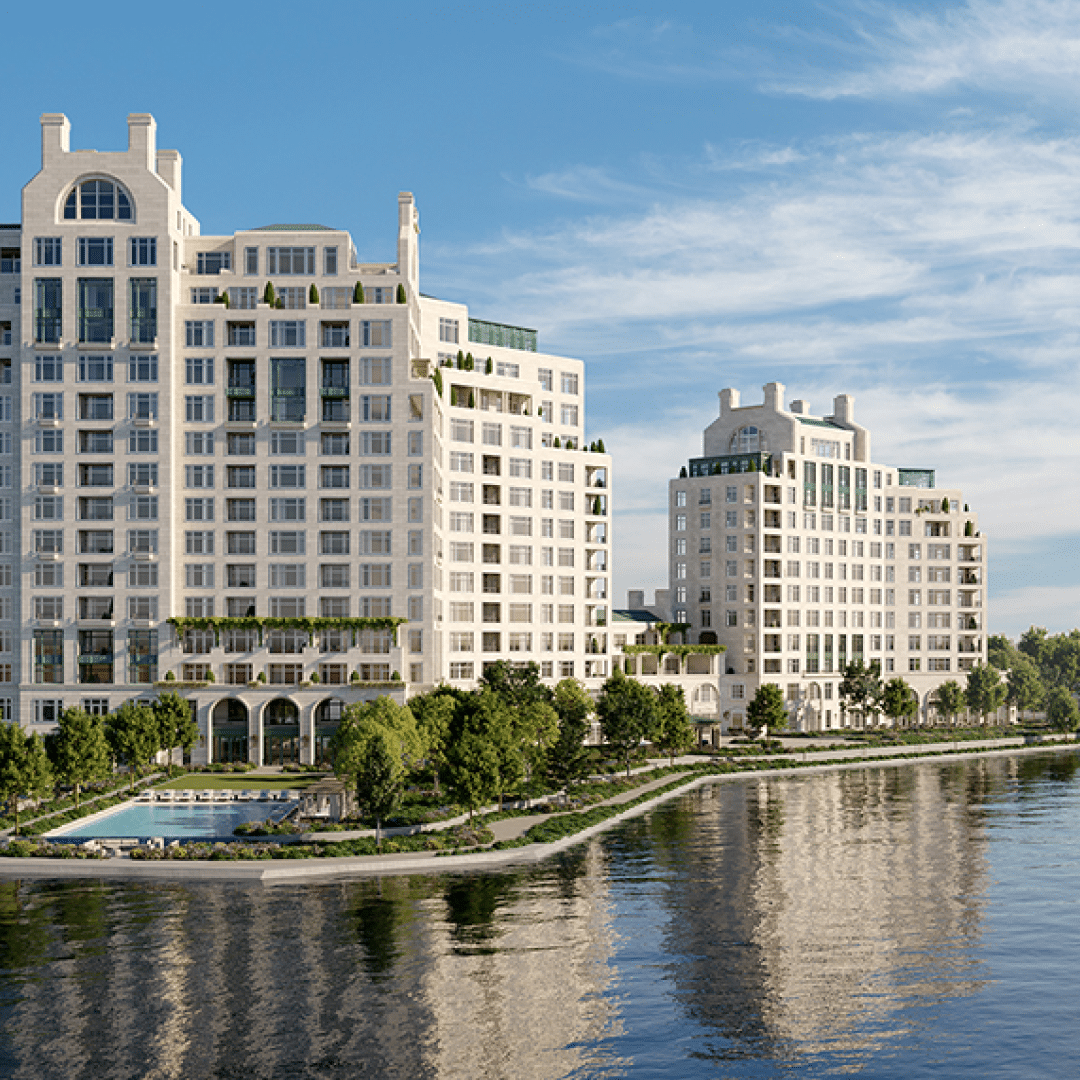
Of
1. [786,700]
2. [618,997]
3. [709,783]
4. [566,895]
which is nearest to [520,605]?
[709,783]

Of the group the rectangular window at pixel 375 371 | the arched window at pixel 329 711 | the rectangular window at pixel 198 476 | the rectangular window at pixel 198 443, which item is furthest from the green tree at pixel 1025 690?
the rectangular window at pixel 198 443

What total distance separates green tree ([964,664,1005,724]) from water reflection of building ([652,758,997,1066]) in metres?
82.1

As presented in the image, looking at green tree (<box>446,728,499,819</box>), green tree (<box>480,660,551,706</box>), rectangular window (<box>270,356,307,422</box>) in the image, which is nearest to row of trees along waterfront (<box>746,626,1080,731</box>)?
green tree (<box>480,660,551,706</box>)

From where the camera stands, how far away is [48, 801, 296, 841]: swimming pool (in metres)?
78.2

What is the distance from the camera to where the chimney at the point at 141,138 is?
389ft

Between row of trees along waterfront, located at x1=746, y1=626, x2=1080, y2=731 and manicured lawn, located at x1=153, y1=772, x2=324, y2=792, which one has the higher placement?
row of trees along waterfront, located at x1=746, y1=626, x2=1080, y2=731

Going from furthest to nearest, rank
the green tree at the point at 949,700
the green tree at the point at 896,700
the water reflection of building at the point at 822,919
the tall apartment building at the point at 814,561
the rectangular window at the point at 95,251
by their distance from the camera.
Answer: the green tree at the point at 949,700
the tall apartment building at the point at 814,561
the green tree at the point at 896,700
the rectangular window at the point at 95,251
the water reflection of building at the point at 822,919

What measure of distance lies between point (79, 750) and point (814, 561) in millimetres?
118886

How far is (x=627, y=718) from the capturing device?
114 meters

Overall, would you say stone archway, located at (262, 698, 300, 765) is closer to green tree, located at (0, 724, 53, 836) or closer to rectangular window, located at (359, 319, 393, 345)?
rectangular window, located at (359, 319, 393, 345)

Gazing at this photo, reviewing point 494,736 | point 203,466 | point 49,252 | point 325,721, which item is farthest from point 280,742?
point 49,252

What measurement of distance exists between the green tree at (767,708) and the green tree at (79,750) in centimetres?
9096

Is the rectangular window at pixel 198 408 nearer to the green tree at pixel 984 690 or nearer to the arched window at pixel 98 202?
the arched window at pixel 98 202

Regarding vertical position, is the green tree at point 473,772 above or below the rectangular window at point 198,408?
below
